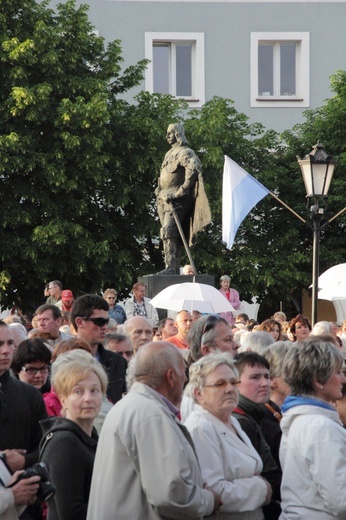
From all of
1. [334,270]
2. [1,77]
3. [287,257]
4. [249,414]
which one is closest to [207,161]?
[287,257]

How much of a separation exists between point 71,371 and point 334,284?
8.78m

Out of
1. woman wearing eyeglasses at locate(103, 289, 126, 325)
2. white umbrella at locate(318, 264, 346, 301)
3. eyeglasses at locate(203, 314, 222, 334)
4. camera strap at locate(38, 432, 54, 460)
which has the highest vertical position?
eyeglasses at locate(203, 314, 222, 334)

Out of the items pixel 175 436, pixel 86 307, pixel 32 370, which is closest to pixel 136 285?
pixel 86 307

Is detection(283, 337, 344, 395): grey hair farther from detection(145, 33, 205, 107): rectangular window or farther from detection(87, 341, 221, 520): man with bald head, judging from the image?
detection(145, 33, 205, 107): rectangular window

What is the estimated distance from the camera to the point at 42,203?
2795cm

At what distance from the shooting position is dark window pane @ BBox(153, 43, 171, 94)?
3659cm

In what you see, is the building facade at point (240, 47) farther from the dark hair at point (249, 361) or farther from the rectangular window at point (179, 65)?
the dark hair at point (249, 361)

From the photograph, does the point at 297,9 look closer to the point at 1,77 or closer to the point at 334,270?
the point at 1,77

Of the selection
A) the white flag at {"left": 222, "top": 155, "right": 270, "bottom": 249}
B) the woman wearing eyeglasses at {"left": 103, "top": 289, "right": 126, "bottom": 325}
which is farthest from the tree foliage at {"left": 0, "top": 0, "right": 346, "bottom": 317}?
the white flag at {"left": 222, "top": 155, "right": 270, "bottom": 249}

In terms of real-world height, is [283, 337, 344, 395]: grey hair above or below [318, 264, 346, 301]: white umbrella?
above

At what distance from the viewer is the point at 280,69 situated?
37.2 m

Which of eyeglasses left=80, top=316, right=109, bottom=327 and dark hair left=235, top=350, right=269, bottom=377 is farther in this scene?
eyeglasses left=80, top=316, right=109, bottom=327


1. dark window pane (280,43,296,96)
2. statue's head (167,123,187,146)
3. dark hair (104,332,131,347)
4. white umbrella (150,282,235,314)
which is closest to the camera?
dark hair (104,332,131,347)

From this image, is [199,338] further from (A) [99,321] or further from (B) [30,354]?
(B) [30,354]
